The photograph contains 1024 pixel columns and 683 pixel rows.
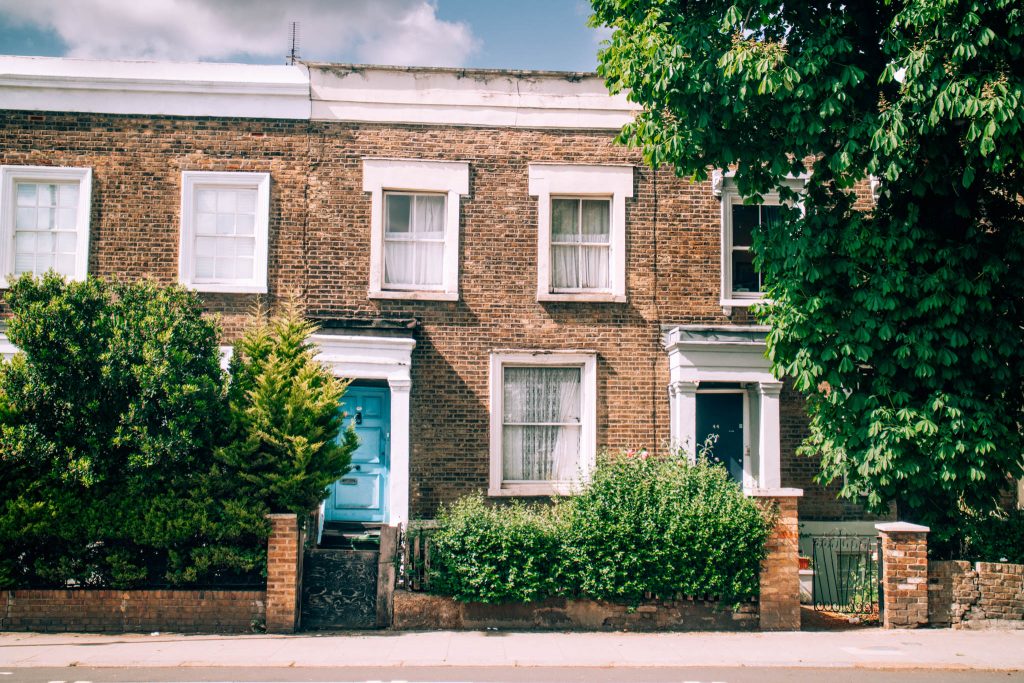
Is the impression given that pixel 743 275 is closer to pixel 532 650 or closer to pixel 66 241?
pixel 532 650

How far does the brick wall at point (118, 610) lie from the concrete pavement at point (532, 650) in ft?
0.58

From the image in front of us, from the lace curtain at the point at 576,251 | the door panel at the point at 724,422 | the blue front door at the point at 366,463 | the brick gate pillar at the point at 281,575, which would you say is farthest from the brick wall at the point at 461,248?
the brick gate pillar at the point at 281,575

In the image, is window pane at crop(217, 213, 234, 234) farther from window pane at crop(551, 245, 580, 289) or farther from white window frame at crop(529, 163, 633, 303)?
window pane at crop(551, 245, 580, 289)

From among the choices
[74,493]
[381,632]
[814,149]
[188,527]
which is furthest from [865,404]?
[74,493]

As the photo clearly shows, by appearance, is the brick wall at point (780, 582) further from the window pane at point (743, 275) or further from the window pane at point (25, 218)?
the window pane at point (25, 218)

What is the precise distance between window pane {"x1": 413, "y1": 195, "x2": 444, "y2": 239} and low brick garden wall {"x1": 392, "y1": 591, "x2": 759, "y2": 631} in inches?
242

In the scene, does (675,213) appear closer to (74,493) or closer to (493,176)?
(493,176)

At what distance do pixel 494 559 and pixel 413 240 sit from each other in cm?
587

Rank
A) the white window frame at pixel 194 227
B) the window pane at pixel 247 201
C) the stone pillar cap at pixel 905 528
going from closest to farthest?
1. the stone pillar cap at pixel 905 528
2. the white window frame at pixel 194 227
3. the window pane at pixel 247 201

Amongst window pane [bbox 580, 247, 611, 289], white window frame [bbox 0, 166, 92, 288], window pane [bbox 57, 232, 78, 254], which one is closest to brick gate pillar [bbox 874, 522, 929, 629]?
window pane [bbox 580, 247, 611, 289]

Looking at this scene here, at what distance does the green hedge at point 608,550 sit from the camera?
411 inches

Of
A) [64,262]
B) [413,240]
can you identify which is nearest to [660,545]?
[413,240]

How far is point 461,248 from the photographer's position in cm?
1415

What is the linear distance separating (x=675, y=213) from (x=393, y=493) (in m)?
6.38
